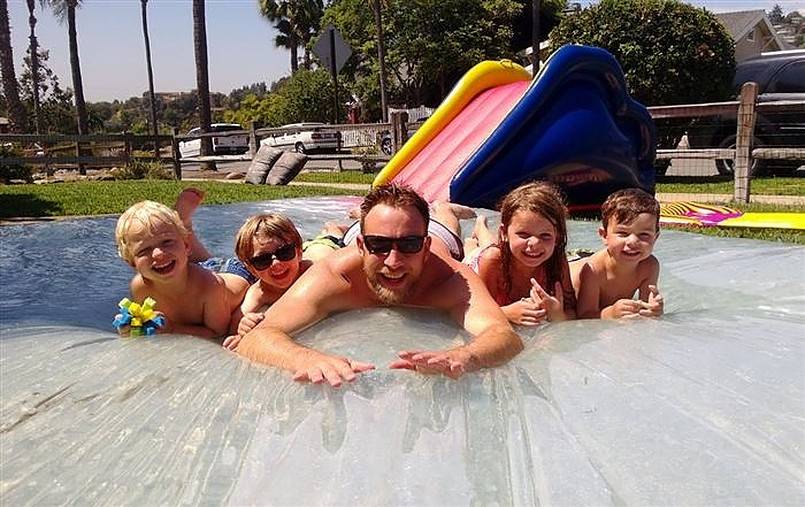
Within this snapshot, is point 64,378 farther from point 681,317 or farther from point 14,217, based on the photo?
point 14,217

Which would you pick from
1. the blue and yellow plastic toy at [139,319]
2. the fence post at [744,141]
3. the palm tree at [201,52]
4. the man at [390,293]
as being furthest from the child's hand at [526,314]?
the palm tree at [201,52]

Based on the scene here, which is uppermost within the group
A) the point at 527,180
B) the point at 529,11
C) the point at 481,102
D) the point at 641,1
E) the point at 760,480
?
the point at 529,11

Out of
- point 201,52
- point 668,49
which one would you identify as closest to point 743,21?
point 668,49

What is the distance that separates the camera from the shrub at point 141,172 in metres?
15.4

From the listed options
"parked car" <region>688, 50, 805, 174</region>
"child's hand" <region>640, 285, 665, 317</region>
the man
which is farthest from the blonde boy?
"parked car" <region>688, 50, 805, 174</region>

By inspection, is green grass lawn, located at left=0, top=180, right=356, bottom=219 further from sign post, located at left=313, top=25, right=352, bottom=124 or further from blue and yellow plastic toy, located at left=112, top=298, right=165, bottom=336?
sign post, located at left=313, top=25, right=352, bottom=124

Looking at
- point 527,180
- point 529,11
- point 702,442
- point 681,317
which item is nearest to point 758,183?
point 527,180

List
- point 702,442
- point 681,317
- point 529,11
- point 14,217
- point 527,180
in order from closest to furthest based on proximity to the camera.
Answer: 1. point 702,442
2. point 681,317
3. point 527,180
4. point 14,217
5. point 529,11

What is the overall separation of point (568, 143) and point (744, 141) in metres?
3.54

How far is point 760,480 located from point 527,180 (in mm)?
4552

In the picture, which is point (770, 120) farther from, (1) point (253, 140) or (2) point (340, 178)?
(1) point (253, 140)

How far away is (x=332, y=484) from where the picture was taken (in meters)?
1.54

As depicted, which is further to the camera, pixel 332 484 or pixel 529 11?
pixel 529 11

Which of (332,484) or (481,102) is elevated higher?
(481,102)
